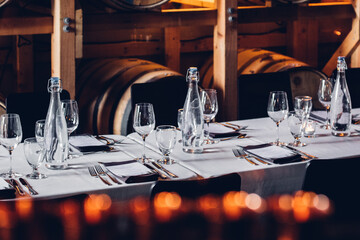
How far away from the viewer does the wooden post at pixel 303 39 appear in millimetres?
4801

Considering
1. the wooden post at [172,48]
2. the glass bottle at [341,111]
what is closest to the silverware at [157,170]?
→ the glass bottle at [341,111]

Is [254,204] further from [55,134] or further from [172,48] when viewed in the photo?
[172,48]

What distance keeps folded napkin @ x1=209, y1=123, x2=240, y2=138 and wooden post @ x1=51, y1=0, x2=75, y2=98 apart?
3.54 feet

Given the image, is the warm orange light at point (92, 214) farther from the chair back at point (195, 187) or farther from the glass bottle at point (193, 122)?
the glass bottle at point (193, 122)

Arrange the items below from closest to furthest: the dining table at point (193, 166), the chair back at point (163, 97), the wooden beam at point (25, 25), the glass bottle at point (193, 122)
A: the dining table at point (193, 166) < the glass bottle at point (193, 122) < the chair back at point (163, 97) < the wooden beam at point (25, 25)

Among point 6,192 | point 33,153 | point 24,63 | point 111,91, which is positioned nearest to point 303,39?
point 111,91

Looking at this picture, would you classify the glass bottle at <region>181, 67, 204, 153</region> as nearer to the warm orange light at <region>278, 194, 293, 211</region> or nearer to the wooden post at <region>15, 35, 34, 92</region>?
the warm orange light at <region>278, 194, 293, 211</region>

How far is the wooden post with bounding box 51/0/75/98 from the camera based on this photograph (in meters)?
3.11

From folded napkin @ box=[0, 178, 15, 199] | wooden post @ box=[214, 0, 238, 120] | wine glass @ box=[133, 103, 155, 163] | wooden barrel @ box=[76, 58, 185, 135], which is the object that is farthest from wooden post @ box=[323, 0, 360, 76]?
folded napkin @ box=[0, 178, 15, 199]

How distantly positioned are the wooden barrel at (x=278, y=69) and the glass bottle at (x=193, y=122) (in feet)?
5.40

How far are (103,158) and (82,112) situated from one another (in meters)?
1.52

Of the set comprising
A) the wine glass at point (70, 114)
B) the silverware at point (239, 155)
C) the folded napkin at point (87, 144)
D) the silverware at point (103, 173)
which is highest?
the wine glass at point (70, 114)

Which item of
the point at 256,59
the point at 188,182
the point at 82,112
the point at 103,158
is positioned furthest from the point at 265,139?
the point at 256,59

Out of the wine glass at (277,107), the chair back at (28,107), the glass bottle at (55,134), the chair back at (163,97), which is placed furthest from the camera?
the chair back at (163,97)
